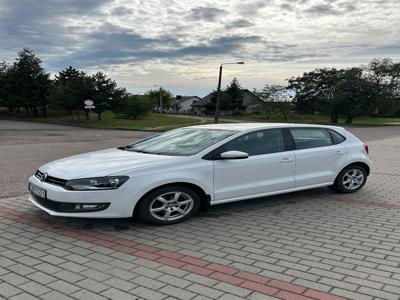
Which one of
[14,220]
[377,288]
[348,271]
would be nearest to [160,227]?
[14,220]

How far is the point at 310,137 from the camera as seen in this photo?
22.7 feet

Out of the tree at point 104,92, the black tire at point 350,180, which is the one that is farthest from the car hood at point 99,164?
the tree at point 104,92

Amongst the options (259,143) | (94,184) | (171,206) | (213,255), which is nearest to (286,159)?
(259,143)

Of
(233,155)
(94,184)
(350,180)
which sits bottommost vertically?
(350,180)

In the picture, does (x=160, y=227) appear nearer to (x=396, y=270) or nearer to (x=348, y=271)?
(x=348, y=271)

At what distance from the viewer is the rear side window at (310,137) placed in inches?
→ 264

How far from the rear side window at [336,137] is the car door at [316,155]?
23 millimetres

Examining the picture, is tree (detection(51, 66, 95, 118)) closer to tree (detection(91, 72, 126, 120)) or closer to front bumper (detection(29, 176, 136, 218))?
tree (detection(91, 72, 126, 120))

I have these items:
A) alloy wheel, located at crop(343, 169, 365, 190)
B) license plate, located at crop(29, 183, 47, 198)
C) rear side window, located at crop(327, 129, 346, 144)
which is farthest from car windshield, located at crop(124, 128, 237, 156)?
alloy wheel, located at crop(343, 169, 365, 190)

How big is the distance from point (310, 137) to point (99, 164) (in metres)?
3.46

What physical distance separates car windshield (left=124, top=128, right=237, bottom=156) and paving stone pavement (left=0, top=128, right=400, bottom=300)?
98 centimetres

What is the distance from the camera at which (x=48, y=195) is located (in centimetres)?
508

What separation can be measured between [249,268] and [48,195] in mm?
2589

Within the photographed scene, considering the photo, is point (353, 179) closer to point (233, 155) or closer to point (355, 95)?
point (233, 155)
